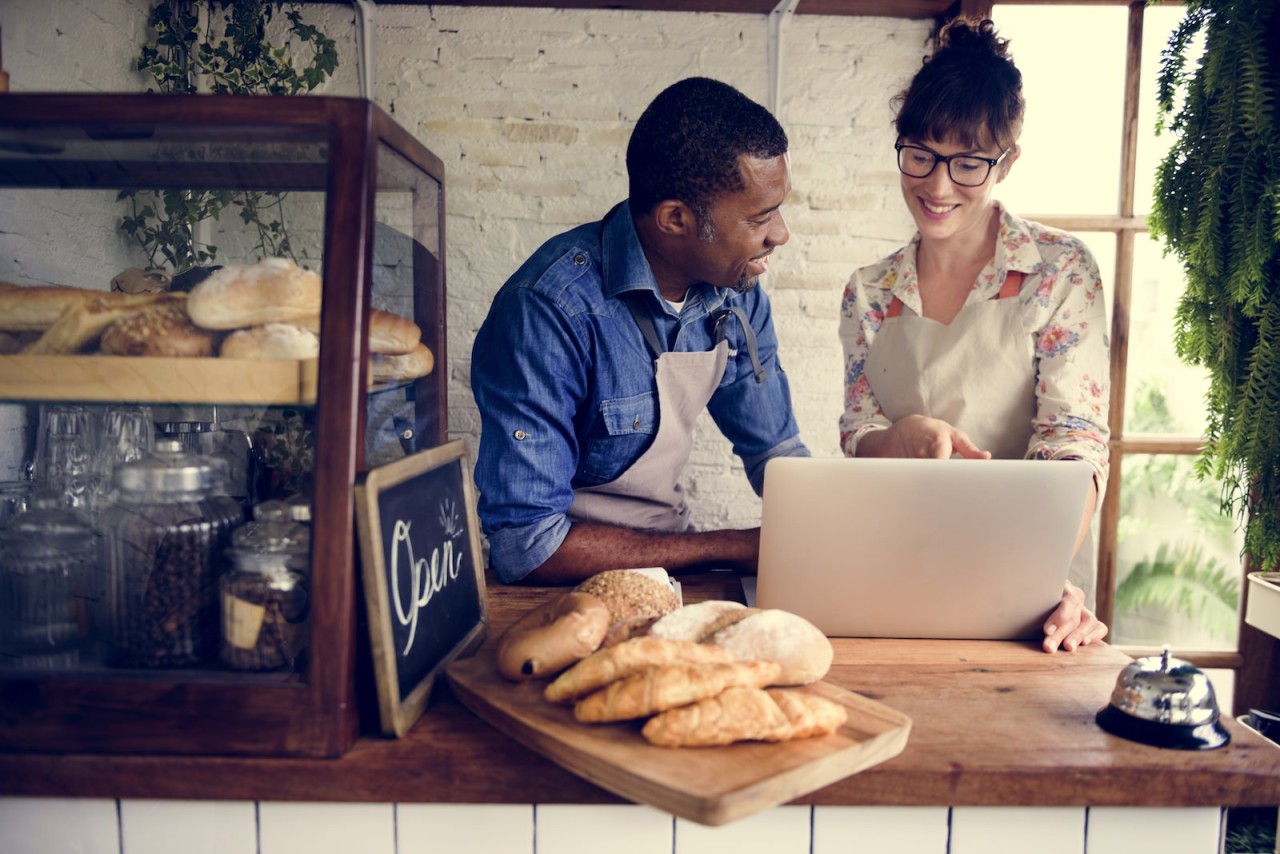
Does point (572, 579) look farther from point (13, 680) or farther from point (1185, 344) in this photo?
point (1185, 344)

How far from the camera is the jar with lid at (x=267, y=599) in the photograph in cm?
89

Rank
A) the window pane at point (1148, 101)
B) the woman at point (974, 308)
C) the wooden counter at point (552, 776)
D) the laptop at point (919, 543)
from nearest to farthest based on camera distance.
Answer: the wooden counter at point (552, 776), the laptop at point (919, 543), the woman at point (974, 308), the window pane at point (1148, 101)

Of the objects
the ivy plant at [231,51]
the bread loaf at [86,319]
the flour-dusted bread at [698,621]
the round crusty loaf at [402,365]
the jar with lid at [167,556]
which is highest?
the ivy plant at [231,51]

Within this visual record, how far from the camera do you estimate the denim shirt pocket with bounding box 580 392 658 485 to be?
5.80 feet

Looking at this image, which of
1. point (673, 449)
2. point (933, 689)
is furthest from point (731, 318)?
point (933, 689)

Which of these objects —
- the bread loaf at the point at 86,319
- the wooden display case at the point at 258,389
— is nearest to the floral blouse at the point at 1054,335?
the wooden display case at the point at 258,389

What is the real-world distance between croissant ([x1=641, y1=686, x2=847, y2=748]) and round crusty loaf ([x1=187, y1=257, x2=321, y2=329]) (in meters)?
0.53

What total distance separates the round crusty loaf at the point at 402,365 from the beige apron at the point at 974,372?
121cm

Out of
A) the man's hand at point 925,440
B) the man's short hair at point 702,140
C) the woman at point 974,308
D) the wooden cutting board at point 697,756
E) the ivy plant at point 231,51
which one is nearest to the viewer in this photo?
the wooden cutting board at point 697,756

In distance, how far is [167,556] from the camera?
3.03 feet

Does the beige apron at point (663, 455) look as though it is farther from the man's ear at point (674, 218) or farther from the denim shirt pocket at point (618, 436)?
the man's ear at point (674, 218)

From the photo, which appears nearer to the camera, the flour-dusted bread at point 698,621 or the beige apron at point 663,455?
the flour-dusted bread at point 698,621

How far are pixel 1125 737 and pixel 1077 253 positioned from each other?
49.3 inches

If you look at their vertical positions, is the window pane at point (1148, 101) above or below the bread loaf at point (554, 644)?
above
